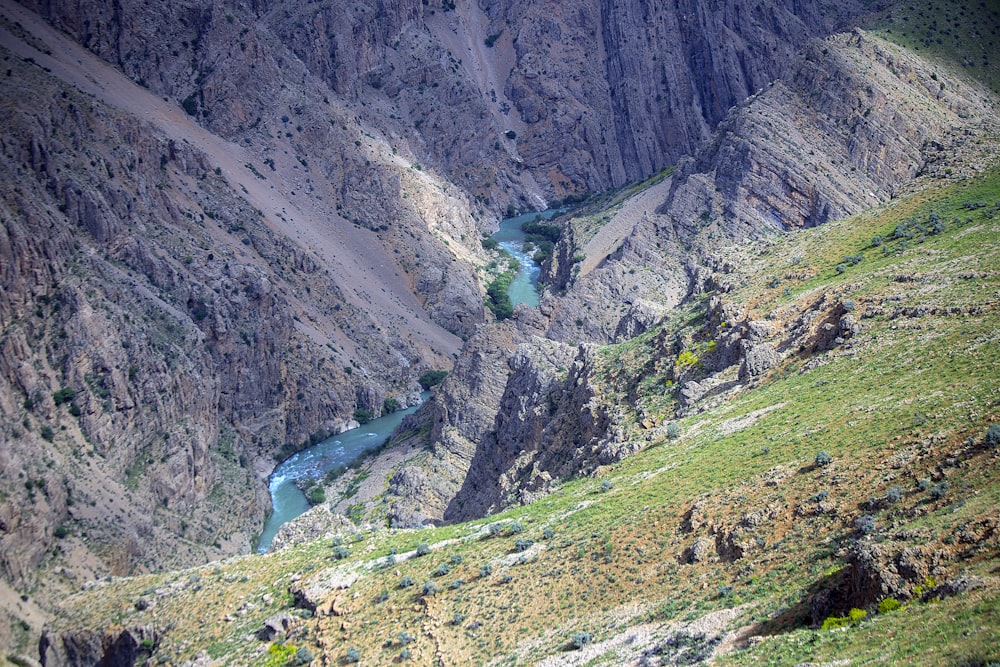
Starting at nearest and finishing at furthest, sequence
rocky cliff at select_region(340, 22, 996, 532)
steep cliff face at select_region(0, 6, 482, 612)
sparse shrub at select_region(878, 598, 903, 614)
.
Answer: sparse shrub at select_region(878, 598, 903, 614) < steep cliff face at select_region(0, 6, 482, 612) < rocky cliff at select_region(340, 22, 996, 532)

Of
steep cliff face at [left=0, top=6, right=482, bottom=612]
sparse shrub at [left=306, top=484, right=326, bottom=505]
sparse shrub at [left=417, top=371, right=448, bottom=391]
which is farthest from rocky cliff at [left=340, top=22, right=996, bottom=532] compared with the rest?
sparse shrub at [left=417, top=371, right=448, bottom=391]

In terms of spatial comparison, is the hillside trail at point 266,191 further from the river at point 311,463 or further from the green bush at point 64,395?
the green bush at point 64,395


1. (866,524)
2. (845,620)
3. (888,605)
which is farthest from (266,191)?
(888,605)

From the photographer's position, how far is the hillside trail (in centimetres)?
15300

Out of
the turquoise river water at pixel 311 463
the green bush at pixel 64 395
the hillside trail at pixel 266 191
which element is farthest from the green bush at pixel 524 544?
the hillside trail at pixel 266 191

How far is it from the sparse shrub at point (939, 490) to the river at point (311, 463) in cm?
9126

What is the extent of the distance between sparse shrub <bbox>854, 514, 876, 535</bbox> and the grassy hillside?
100 mm

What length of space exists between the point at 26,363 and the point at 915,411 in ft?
299

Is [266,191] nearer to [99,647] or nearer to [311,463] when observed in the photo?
[311,463]

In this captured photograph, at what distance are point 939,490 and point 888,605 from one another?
6.95 m

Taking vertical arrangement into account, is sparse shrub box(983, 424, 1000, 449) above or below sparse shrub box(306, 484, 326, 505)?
below

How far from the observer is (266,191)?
6890 inches

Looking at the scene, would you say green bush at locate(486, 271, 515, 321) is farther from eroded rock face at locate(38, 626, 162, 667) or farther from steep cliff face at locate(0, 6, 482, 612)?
eroded rock face at locate(38, 626, 162, 667)

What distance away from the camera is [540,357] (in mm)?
94625
